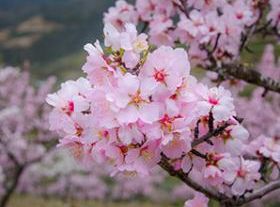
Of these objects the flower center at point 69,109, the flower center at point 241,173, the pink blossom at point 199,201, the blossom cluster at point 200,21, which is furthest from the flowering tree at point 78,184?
the flower center at point 69,109

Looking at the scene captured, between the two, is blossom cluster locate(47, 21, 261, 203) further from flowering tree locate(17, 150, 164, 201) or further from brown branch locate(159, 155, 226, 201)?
flowering tree locate(17, 150, 164, 201)

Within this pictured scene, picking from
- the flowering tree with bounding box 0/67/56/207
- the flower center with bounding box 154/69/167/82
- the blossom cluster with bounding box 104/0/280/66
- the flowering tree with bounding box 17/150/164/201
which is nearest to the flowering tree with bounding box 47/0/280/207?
the flower center with bounding box 154/69/167/82

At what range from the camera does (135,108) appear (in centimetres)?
211

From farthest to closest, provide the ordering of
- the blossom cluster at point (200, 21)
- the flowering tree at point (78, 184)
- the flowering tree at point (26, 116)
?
the flowering tree at point (78, 184) < the flowering tree at point (26, 116) < the blossom cluster at point (200, 21)

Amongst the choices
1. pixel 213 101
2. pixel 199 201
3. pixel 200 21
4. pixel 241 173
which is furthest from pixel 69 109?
pixel 200 21

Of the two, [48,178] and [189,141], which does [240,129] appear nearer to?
[189,141]

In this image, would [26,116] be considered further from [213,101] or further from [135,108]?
[135,108]

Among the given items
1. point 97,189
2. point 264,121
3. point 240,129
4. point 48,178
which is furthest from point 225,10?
point 48,178

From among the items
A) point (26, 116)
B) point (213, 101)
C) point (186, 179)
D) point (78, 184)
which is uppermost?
point (213, 101)

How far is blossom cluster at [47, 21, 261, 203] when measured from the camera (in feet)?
7.02

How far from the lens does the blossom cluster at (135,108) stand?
214 cm

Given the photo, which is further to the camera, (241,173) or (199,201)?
(241,173)

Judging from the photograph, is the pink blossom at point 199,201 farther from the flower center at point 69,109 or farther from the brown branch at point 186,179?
the flower center at point 69,109

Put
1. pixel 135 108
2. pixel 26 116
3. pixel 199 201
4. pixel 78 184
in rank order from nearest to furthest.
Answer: pixel 135 108
pixel 199 201
pixel 26 116
pixel 78 184
